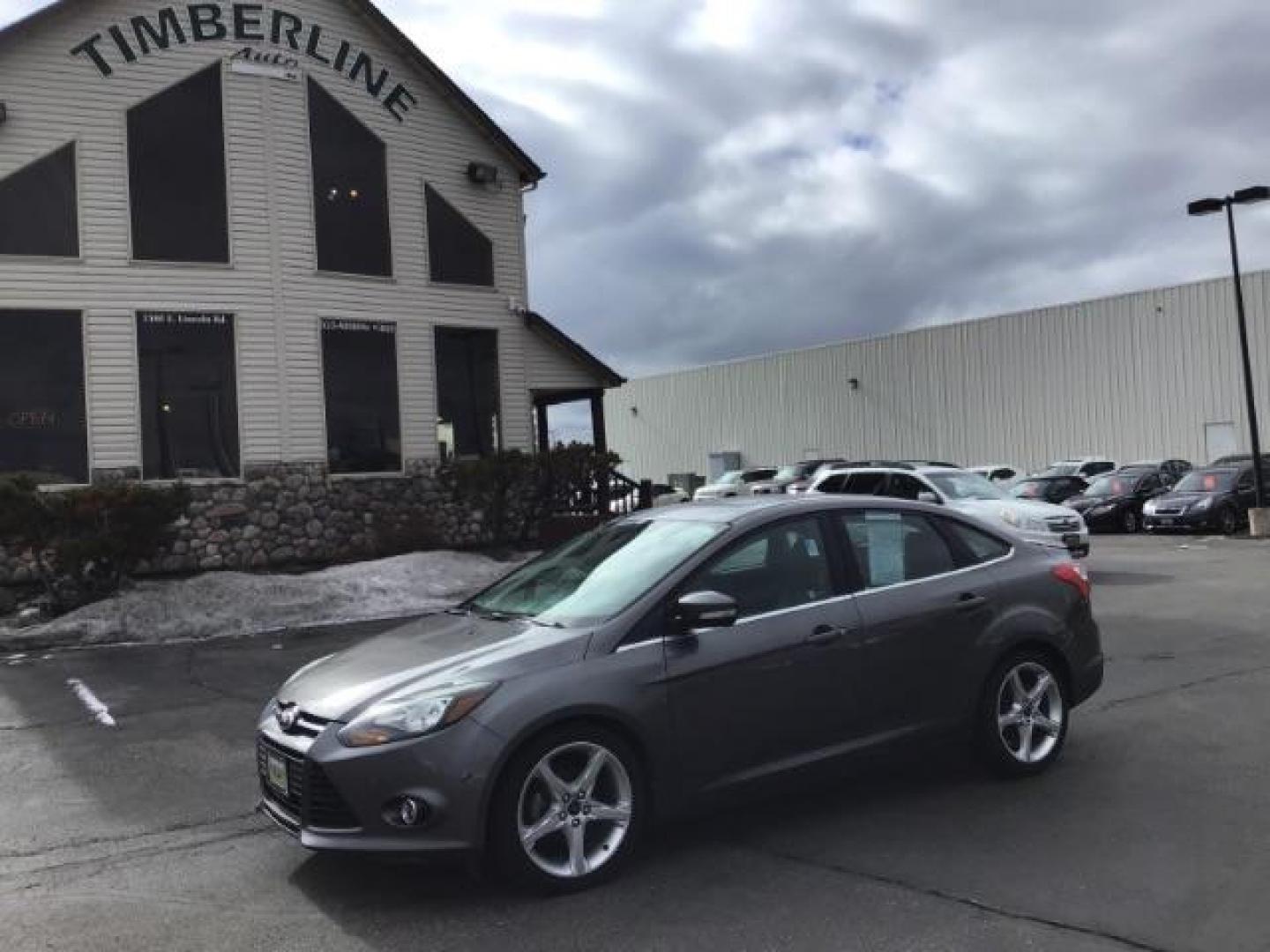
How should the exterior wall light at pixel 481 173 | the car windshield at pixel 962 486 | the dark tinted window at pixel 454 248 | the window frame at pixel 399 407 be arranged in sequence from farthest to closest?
the exterior wall light at pixel 481 173 < the dark tinted window at pixel 454 248 < the window frame at pixel 399 407 < the car windshield at pixel 962 486

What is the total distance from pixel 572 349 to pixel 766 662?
15835 millimetres

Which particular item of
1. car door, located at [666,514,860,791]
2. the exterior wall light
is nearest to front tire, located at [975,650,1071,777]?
car door, located at [666,514,860,791]

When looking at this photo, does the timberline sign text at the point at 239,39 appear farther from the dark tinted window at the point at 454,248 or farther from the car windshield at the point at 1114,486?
the car windshield at the point at 1114,486

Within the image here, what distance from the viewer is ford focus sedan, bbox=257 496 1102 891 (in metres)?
4.30

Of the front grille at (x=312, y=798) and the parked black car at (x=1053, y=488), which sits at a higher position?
the parked black car at (x=1053, y=488)

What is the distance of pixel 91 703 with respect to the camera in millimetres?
8805

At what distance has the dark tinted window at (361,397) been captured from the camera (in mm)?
17922

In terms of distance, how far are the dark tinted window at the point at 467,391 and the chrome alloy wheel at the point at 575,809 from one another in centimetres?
1492

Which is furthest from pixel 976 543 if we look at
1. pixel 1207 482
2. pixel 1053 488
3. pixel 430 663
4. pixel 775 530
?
pixel 1053 488

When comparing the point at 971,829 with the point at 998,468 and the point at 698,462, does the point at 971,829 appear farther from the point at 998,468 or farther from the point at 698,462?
the point at 698,462

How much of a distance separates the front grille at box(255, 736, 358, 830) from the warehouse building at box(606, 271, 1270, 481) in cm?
Result: 3434

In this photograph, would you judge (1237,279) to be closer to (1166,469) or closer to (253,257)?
(1166,469)

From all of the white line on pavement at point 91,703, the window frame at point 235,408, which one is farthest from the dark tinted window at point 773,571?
the window frame at point 235,408

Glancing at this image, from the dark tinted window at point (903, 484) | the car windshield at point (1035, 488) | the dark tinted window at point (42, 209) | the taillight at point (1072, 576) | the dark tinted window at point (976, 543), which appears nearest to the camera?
the dark tinted window at point (976, 543)
